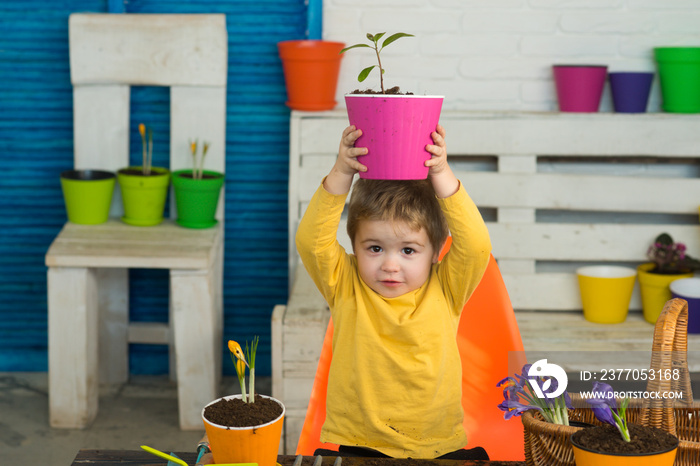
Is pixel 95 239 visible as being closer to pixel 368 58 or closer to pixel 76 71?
pixel 76 71

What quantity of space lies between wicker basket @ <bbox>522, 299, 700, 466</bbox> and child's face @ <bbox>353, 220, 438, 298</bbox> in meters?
0.48

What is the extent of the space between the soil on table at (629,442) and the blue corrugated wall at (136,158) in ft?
6.62

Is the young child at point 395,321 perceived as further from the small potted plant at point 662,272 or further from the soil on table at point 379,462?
the small potted plant at point 662,272

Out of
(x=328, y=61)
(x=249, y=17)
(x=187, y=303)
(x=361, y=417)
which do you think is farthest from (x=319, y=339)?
(x=249, y=17)

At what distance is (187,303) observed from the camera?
2398 millimetres

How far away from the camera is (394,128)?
1133 mm

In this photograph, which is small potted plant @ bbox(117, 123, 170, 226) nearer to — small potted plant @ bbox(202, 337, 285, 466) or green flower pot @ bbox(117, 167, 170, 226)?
green flower pot @ bbox(117, 167, 170, 226)

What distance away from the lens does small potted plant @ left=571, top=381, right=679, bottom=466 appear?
31.4 inches

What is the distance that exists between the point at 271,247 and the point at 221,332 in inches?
13.6

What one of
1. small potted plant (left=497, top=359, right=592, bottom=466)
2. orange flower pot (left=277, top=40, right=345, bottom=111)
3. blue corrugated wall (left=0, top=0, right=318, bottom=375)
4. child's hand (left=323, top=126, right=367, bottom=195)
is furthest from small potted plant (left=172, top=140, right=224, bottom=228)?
small potted plant (left=497, top=359, right=592, bottom=466)

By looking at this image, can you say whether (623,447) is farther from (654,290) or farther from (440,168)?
(654,290)

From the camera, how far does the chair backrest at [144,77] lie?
102 inches

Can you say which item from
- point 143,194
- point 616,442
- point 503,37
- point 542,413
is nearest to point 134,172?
point 143,194

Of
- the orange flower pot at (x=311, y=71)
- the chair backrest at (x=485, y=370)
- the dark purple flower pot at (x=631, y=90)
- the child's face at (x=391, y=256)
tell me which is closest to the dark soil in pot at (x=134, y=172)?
the orange flower pot at (x=311, y=71)
